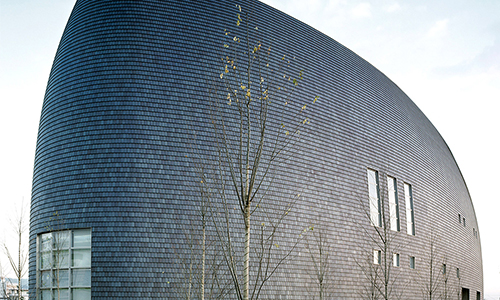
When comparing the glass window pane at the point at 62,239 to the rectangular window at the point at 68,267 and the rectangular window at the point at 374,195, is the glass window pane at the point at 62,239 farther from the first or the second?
the rectangular window at the point at 374,195

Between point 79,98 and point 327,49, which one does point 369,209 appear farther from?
point 79,98

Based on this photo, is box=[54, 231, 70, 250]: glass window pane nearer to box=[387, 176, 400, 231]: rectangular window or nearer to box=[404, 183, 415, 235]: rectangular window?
box=[387, 176, 400, 231]: rectangular window

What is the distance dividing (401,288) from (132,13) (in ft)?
76.2

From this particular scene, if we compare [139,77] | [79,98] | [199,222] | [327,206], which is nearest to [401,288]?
[327,206]

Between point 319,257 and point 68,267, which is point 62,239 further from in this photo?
point 319,257

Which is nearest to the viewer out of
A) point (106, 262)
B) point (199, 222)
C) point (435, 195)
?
point (106, 262)

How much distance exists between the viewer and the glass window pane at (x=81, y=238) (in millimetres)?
18859

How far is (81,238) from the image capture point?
1897 centimetres

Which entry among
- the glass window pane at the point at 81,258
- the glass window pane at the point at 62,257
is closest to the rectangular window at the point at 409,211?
the glass window pane at the point at 81,258

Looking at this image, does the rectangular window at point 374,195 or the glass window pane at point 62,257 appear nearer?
the glass window pane at point 62,257

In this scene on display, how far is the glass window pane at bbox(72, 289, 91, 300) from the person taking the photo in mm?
18469

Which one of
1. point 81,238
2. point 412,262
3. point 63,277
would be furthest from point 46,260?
point 412,262

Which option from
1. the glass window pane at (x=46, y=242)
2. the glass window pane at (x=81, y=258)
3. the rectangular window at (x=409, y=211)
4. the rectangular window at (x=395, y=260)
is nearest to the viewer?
the glass window pane at (x=81, y=258)

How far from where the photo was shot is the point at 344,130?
26.4 meters
